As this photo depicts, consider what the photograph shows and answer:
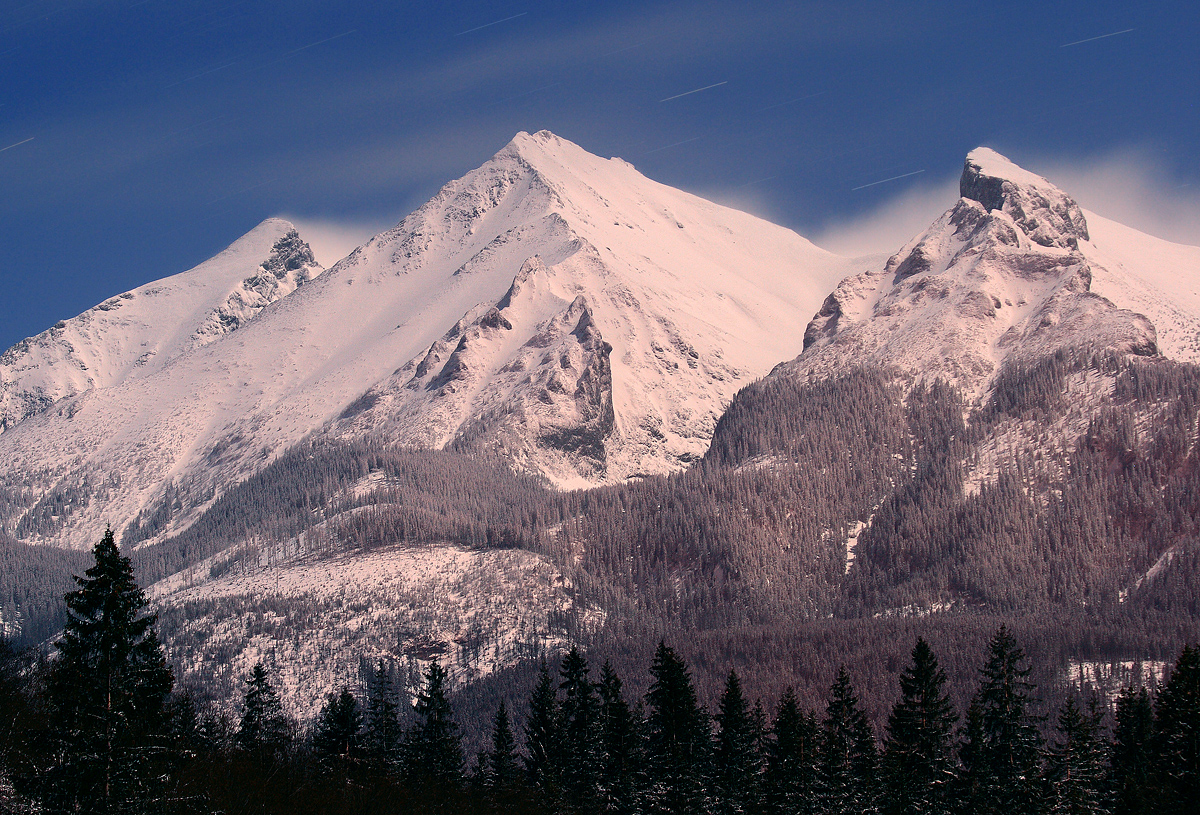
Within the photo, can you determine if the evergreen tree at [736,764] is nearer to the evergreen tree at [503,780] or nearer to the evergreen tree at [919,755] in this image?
the evergreen tree at [919,755]

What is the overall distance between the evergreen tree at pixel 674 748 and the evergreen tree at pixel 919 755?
1288cm

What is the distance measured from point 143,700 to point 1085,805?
2464 inches

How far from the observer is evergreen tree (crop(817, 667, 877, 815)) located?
281ft

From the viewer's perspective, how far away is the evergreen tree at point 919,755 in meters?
84.8

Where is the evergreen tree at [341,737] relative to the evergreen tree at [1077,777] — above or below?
above

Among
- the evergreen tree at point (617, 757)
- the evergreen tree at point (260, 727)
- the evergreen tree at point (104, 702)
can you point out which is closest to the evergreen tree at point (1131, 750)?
the evergreen tree at point (617, 757)

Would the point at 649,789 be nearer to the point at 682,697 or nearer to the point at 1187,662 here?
the point at 682,697

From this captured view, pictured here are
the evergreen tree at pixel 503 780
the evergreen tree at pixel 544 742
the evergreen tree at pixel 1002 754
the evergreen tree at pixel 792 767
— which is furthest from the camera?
the evergreen tree at pixel 544 742

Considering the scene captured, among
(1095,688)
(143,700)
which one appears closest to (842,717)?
(143,700)

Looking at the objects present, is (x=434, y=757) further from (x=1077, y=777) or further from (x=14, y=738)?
(x=1077, y=777)

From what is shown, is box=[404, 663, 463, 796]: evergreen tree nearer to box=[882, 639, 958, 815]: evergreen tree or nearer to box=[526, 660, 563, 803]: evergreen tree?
box=[526, 660, 563, 803]: evergreen tree

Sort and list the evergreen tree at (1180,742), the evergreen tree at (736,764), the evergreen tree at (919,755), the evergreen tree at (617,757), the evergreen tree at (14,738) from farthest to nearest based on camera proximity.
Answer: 1. the evergreen tree at (736,764)
2. the evergreen tree at (617,757)
3. the evergreen tree at (919,755)
4. the evergreen tree at (1180,742)
5. the evergreen tree at (14,738)

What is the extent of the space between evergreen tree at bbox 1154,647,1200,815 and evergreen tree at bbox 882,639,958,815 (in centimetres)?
1374

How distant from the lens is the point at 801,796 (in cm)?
8731
